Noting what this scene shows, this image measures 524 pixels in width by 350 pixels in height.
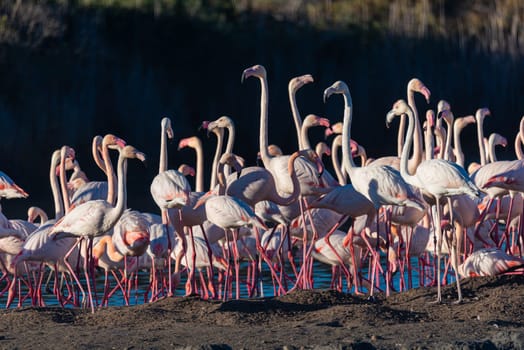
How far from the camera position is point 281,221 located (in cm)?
995

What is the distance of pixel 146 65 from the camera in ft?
78.7

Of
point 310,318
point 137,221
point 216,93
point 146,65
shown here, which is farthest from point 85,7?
point 310,318

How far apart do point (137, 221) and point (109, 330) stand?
2.37 m

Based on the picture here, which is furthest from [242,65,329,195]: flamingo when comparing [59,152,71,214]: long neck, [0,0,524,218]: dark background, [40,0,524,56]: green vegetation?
[40,0,524,56]: green vegetation

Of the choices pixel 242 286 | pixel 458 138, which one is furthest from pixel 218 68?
pixel 458 138

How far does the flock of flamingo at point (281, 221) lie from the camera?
8.73 m

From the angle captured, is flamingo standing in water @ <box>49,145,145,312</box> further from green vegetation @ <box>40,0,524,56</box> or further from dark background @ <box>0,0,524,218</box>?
green vegetation @ <box>40,0,524,56</box>

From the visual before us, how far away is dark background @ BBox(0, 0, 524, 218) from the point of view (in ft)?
69.2

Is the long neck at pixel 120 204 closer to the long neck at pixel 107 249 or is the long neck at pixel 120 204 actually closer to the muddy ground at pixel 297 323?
the muddy ground at pixel 297 323

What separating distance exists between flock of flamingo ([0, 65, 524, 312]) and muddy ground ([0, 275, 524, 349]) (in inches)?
17.2

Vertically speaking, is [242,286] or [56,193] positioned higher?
[56,193]

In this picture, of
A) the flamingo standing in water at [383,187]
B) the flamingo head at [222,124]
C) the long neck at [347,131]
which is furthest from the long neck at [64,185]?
the flamingo standing in water at [383,187]

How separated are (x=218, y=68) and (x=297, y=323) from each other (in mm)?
18897

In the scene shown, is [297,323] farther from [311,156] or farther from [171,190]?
[311,156]
